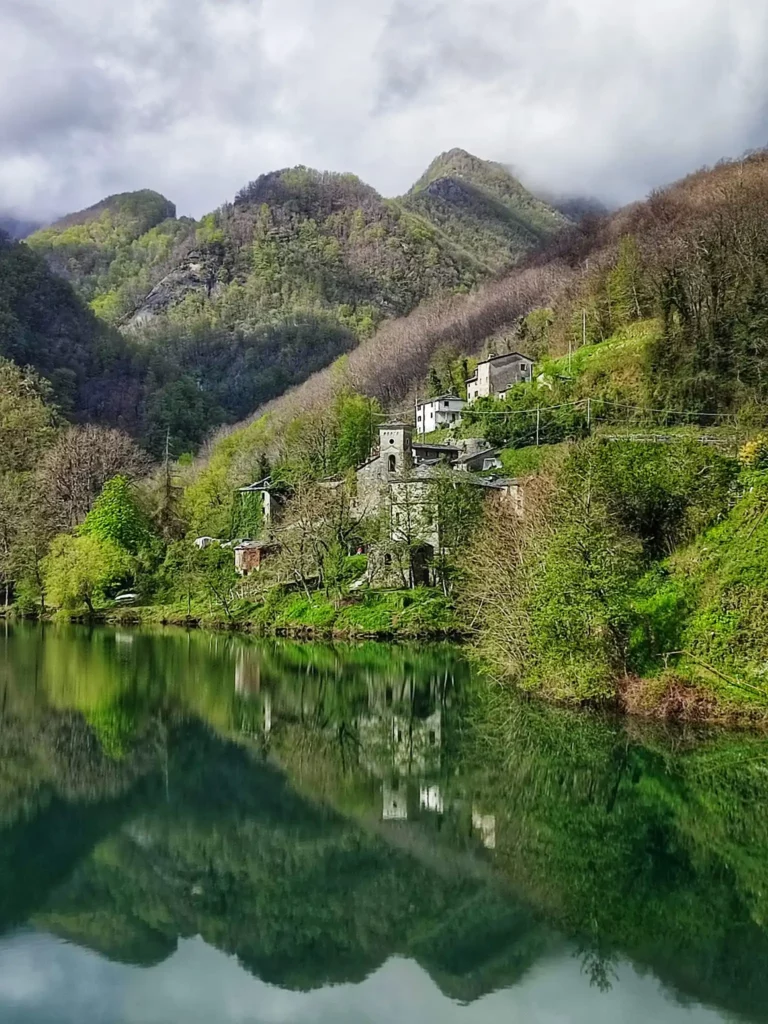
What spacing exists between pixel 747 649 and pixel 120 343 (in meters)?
142

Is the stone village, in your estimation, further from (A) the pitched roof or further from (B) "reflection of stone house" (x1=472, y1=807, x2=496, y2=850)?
(B) "reflection of stone house" (x1=472, y1=807, x2=496, y2=850)

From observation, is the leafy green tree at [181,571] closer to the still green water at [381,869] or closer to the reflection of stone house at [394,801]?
the still green water at [381,869]

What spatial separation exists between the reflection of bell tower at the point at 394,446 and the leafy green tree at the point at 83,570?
1960 cm

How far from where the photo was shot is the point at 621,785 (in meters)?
19.3

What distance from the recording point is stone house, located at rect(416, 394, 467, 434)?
80625 mm

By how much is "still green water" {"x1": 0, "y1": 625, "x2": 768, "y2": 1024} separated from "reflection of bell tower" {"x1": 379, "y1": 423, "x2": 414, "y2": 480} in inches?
1396

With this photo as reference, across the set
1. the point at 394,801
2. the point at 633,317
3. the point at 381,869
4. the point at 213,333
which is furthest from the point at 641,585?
the point at 213,333

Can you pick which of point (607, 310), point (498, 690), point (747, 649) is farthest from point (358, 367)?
point (747, 649)

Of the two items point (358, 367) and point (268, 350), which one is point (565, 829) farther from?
point (268, 350)

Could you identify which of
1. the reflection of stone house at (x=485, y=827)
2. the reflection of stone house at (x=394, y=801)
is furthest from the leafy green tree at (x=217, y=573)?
the reflection of stone house at (x=485, y=827)

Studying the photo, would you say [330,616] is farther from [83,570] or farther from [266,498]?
[266,498]

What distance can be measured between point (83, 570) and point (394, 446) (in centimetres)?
2289

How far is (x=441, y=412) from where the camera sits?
8131 cm

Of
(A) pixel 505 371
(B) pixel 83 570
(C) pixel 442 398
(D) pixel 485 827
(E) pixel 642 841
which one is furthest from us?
(C) pixel 442 398
